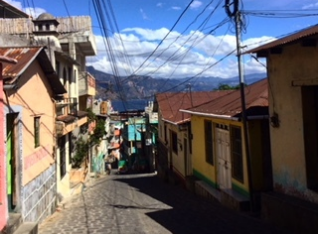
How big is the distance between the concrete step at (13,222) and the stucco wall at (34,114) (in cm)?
88

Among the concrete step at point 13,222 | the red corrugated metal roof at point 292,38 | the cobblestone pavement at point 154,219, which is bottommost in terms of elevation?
the cobblestone pavement at point 154,219

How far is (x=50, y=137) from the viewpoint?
12039mm

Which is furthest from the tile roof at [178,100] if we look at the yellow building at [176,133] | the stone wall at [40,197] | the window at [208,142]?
the stone wall at [40,197]

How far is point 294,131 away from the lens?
25.5ft

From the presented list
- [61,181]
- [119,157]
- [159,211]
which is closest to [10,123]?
[159,211]

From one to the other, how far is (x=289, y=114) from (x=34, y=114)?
6387 mm

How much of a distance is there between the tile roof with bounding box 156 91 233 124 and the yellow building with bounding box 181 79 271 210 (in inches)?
305

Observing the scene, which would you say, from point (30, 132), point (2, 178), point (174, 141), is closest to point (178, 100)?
point (174, 141)

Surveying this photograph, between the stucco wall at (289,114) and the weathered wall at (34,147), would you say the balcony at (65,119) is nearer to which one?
the weathered wall at (34,147)

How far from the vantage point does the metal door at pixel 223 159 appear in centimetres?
1186

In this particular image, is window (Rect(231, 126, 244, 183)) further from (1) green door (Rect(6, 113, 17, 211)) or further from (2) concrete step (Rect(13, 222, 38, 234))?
(1) green door (Rect(6, 113, 17, 211))

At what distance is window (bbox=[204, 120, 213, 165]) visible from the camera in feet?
45.3

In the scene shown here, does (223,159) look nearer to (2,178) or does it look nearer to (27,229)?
(27,229)

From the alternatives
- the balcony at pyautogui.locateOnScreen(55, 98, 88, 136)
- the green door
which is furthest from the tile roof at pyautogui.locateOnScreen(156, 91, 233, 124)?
the green door
